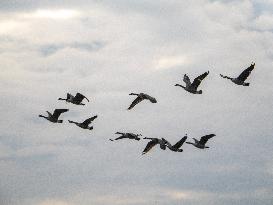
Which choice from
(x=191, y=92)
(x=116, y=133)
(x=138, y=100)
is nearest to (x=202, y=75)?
(x=191, y=92)

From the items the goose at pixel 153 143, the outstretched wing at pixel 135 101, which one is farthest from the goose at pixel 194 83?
the goose at pixel 153 143

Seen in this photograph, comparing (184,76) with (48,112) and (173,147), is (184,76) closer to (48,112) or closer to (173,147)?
(173,147)

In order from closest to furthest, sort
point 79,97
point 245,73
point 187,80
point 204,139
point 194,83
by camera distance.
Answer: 1. point 245,73
2. point 194,83
3. point 187,80
4. point 79,97
5. point 204,139

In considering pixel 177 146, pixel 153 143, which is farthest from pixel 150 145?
pixel 177 146

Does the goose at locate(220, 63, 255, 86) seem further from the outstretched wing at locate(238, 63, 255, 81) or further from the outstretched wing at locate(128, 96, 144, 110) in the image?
the outstretched wing at locate(128, 96, 144, 110)

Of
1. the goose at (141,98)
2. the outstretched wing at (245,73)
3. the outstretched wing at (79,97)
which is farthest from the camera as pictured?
the outstretched wing at (79,97)

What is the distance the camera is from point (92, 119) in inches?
2857

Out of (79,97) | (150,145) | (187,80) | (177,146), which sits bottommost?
(177,146)

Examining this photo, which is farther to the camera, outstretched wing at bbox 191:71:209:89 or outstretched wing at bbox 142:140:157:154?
outstretched wing at bbox 142:140:157:154

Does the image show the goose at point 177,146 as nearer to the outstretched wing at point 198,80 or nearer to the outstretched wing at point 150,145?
the outstretched wing at point 150,145

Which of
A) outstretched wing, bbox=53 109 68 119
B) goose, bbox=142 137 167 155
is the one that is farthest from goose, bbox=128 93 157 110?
outstretched wing, bbox=53 109 68 119

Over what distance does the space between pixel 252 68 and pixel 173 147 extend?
54.6ft

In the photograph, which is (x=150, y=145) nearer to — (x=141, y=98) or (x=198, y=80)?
(x=141, y=98)

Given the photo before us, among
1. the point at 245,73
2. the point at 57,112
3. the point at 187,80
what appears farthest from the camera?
the point at 57,112
